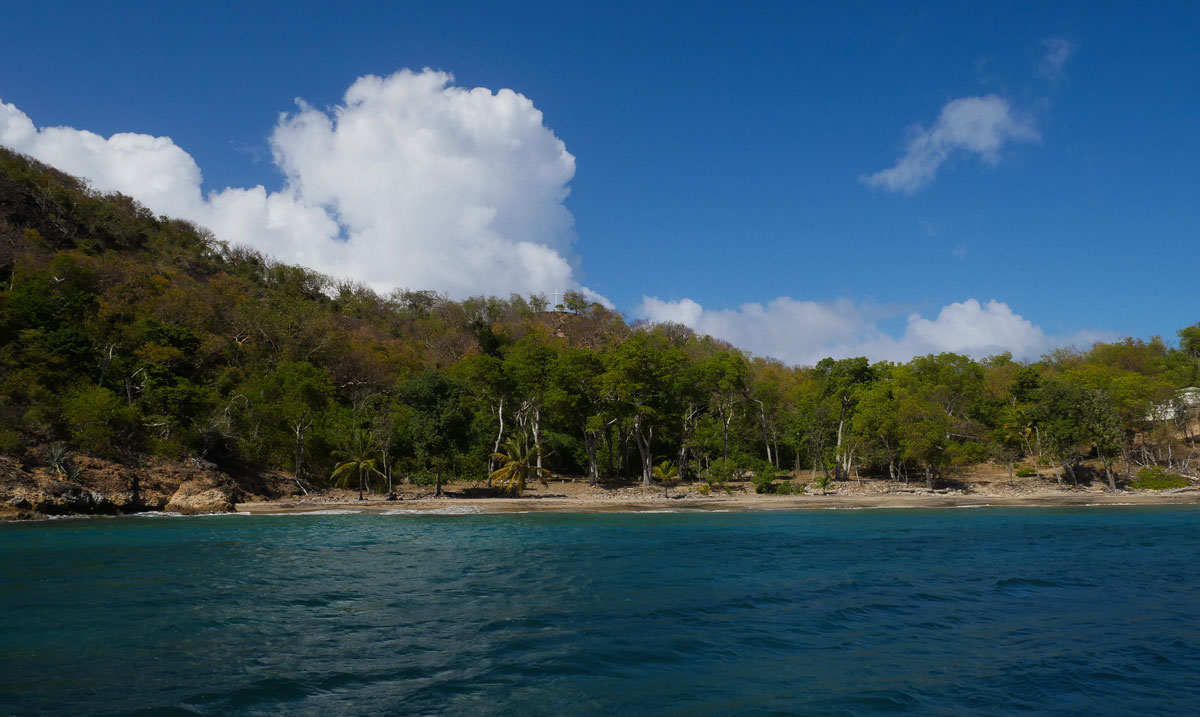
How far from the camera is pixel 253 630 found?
10906mm

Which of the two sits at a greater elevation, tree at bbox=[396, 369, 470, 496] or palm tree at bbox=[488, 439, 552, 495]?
tree at bbox=[396, 369, 470, 496]

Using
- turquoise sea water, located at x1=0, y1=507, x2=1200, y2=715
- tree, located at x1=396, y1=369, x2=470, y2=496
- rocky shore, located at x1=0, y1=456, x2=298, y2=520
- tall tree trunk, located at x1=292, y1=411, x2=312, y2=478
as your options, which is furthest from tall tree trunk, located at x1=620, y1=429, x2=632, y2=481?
turquoise sea water, located at x1=0, y1=507, x2=1200, y2=715

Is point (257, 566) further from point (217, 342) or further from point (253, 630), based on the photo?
point (217, 342)

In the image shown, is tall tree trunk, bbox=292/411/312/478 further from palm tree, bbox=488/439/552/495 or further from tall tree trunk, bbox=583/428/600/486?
tall tree trunk, bbox=583/428/600/486

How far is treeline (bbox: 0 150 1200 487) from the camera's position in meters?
39.5

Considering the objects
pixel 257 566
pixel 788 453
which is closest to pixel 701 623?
pixel 257 566

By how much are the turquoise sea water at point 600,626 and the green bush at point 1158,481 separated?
29.8 meters

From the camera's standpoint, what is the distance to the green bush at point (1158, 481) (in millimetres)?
45094

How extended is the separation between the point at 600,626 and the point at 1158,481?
169 ft

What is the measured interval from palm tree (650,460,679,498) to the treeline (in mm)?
1176

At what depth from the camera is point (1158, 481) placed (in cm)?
4547

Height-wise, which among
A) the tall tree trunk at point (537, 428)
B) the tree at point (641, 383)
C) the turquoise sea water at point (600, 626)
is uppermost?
the tree at point (641, 383)

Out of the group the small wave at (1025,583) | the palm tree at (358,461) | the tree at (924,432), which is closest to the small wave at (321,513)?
the palm tree at (358,461)

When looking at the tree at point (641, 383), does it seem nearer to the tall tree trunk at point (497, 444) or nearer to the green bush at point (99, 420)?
the tall tree trunk at point (497, 444)
